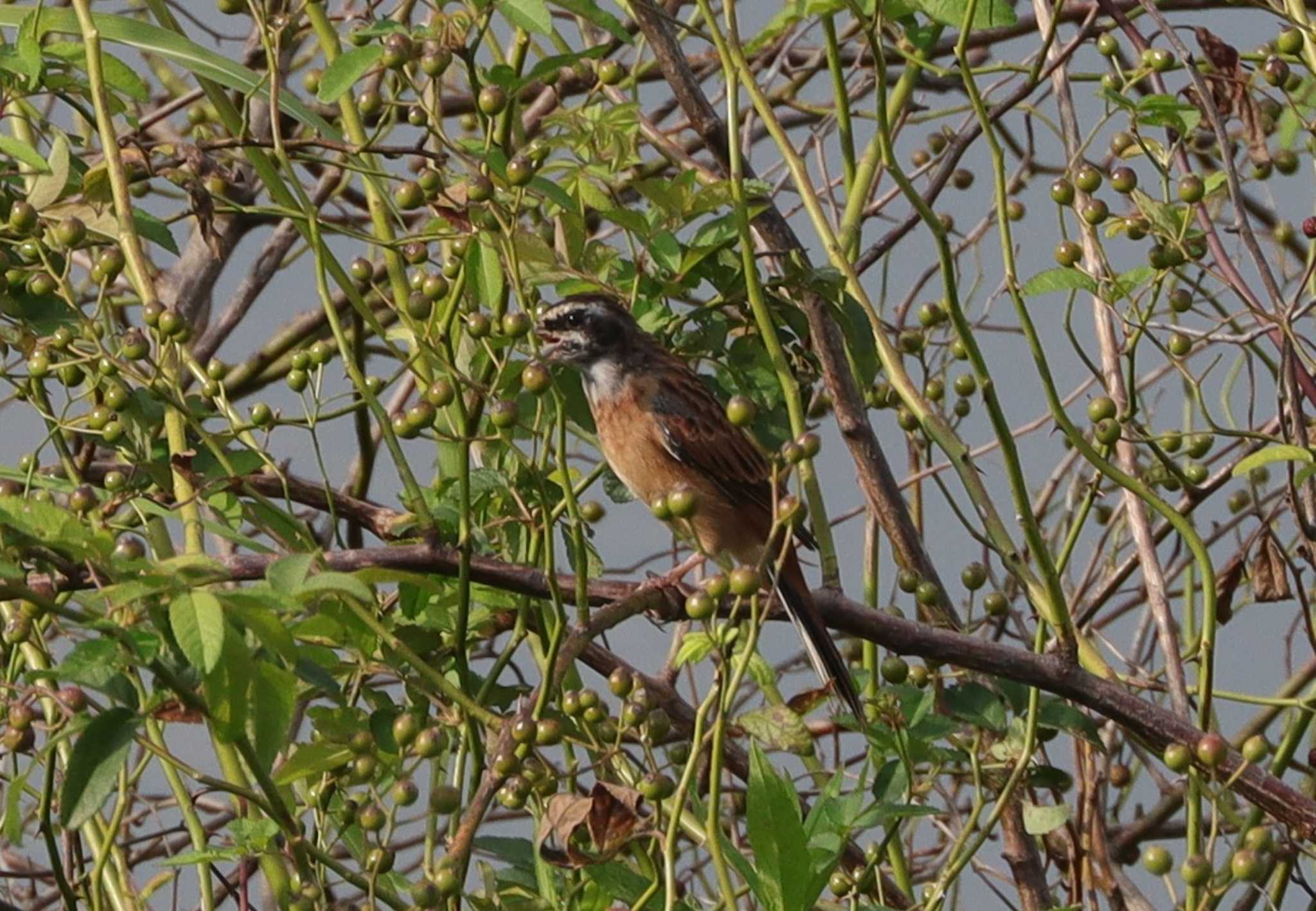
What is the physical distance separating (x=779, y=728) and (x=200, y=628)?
105 centimetres

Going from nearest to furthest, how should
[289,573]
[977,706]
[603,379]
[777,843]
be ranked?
[289,573] → [777,843] → [977,706] → [603,379]

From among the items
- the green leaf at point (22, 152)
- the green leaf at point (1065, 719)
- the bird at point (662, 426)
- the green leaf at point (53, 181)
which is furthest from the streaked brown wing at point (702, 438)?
the green leaf at point (22, 152)

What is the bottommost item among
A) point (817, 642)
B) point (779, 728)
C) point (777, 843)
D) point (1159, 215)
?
point (777, 843)

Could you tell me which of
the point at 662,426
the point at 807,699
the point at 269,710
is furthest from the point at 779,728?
the point at 662,426

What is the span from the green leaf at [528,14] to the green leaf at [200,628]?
959 mm

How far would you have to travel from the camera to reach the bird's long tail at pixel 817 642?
3592 mm

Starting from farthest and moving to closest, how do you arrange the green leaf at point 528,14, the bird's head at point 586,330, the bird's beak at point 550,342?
the bird's head at point 586,330 < the bird's beak at point 550,342 < the green leaf at point 528,14

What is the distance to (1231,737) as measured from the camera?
4.04m

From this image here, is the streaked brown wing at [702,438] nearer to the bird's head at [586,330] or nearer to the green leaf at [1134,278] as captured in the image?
the bird's head at [586,330]

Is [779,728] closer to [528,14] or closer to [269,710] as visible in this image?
[269,710]

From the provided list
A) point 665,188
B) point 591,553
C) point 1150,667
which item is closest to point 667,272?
point 665,188

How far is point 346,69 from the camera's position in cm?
252

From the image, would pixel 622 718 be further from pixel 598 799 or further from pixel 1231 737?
pixel 1231 737

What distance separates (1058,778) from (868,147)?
4.61 feet
